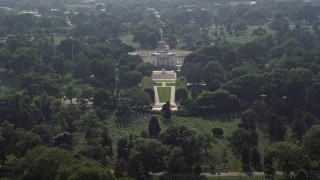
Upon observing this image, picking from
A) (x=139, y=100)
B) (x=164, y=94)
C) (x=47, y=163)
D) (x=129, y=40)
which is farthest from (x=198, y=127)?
(x=129, y=40)

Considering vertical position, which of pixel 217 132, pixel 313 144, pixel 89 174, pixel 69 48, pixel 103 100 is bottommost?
pixel 217 132

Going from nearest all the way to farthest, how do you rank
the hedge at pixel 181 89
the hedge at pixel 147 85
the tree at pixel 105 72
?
the hedge at pixel 181 89 → the hedge at pixel 147 85 → the tree at pixel 105 72

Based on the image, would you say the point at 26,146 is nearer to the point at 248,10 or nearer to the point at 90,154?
the point at 90,154

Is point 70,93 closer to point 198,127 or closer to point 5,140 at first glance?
point 198,127

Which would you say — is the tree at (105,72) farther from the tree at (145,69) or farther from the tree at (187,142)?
the tree at (187,142)

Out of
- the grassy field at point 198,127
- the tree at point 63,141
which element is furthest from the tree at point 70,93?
the tree at point 63,141

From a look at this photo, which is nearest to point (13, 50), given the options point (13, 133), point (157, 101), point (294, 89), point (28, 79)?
point (28, 79)

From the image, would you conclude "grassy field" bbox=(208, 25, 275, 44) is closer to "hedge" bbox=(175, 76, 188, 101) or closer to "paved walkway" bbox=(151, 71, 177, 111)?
"paved walkway" bbox=(151, 71, 177, 111)
